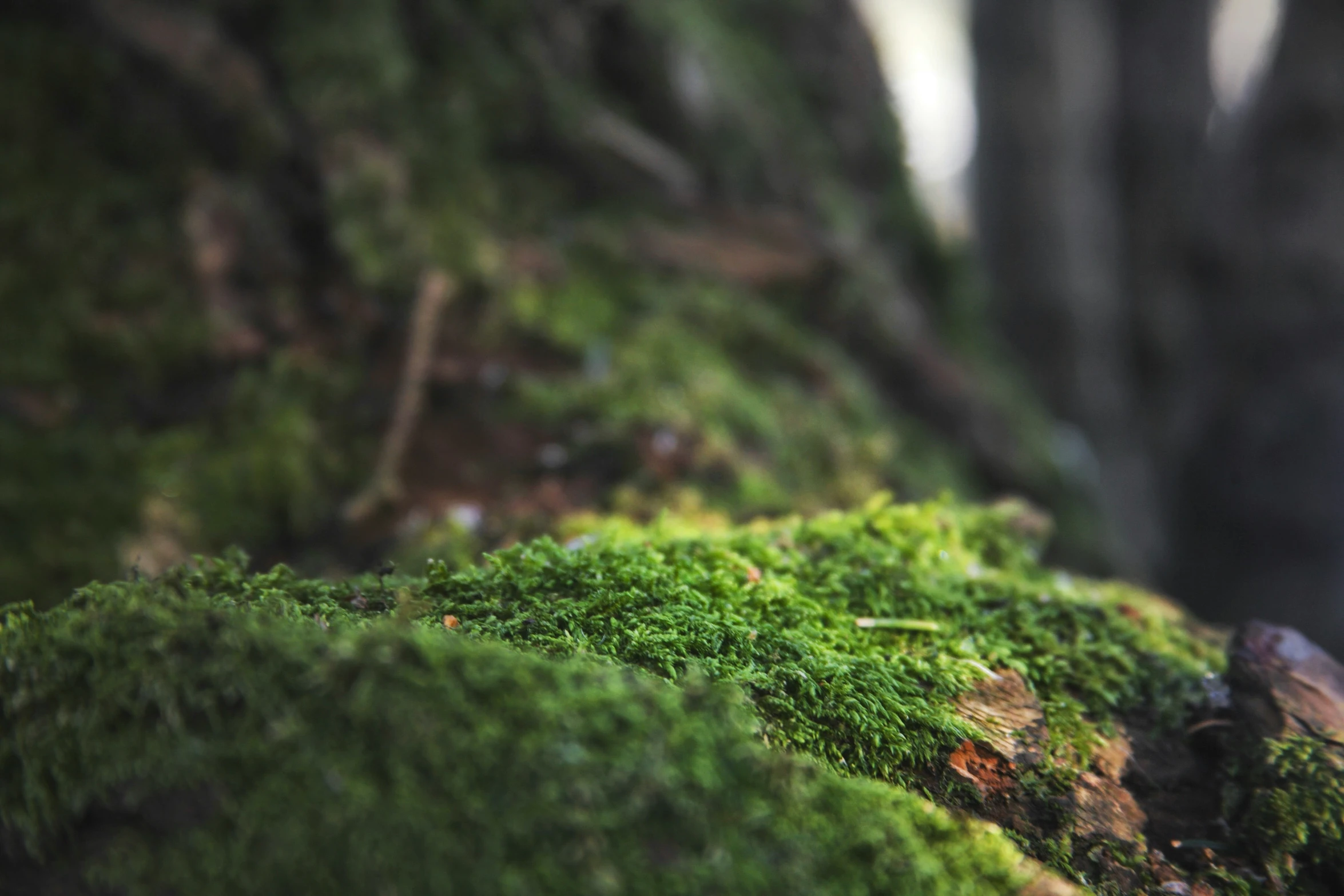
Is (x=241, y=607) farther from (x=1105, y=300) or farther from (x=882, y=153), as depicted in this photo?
(x=1105, y=300)

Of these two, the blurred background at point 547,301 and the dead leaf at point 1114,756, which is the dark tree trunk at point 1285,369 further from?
the dead leaf at point 1114,756

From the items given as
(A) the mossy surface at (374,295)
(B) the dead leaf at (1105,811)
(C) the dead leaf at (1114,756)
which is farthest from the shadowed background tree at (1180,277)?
(B) the dead leaf at (1105,811)

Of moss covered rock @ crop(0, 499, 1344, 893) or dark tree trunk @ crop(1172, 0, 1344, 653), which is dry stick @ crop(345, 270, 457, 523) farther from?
dark tree trunk @ crop(1172, 0, 1344, 653)

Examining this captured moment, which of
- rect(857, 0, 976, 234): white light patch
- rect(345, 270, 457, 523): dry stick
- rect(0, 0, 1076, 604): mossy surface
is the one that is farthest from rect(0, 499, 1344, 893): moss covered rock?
rect(857, 0, 976, 234): white light patch

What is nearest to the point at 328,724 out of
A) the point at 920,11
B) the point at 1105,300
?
the point at 1105,300

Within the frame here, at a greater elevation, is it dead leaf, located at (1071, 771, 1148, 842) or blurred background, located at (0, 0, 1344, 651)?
blurred background, located at (0, 0, 1344, 651)

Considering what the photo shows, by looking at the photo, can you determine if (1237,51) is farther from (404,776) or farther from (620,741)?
(404,776)

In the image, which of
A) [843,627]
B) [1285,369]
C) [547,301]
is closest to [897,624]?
[843,627]
